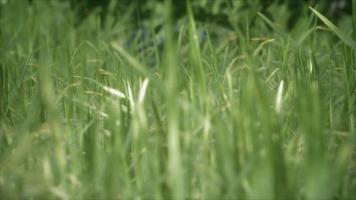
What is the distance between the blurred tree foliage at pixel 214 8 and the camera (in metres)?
2.21

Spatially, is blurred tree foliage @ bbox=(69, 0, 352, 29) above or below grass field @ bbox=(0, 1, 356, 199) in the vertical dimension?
above

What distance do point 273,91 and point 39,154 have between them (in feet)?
1.96

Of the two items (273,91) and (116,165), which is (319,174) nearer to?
(116,165)

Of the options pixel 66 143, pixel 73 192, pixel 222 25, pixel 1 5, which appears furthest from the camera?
pixel 1 5

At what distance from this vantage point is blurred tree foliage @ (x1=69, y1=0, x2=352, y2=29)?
7.27ft

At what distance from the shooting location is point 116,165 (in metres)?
0.78

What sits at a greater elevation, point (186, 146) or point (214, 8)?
point (214, 8)

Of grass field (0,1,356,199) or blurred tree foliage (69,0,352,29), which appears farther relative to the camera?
blurred tree foliage (69,0,352,29)

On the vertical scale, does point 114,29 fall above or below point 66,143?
above

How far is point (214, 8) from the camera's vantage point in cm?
237

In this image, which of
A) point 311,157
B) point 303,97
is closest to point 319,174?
point 311,157

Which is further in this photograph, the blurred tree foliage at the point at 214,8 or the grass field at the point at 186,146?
the blurred tree foliage at the point at 214,8

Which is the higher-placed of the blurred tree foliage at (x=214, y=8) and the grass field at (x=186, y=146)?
the blurred tree foliage at (x=214, y=8)

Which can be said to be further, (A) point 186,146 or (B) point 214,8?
(B) point 214,8
